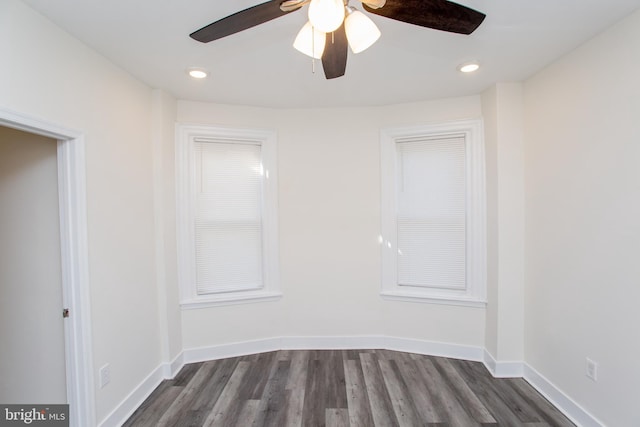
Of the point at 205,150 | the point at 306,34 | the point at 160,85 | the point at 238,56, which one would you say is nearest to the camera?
the point at 306,34

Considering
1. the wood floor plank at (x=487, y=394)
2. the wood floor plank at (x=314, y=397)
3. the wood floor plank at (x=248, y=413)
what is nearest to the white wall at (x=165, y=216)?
the wood floor plank at (x=248, y=413)

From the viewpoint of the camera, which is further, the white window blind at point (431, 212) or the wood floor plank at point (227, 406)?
the white window blind at point (431, 212)

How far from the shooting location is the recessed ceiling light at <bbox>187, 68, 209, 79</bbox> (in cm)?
215

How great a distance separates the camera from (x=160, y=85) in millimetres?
2434

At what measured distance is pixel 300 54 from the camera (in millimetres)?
1979

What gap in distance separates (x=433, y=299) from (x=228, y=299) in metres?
Result: 1.96

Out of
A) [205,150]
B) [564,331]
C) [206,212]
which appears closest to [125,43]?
[205,150]

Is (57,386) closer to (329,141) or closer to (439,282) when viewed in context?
(329,141)

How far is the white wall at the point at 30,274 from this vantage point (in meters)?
1.86

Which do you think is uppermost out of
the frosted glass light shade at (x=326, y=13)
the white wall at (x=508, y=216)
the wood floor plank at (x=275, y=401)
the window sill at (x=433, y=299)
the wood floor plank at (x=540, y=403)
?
the frosted glass light shade at (x=326, y=13)

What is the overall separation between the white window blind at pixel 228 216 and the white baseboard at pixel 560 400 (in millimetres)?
2444

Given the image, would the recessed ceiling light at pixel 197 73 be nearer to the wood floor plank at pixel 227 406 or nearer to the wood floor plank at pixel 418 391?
the wood floor plank at pixel 227 406

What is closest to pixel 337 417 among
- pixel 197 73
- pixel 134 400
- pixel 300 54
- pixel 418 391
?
pixel 418 391

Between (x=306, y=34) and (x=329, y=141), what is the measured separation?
1.68m
